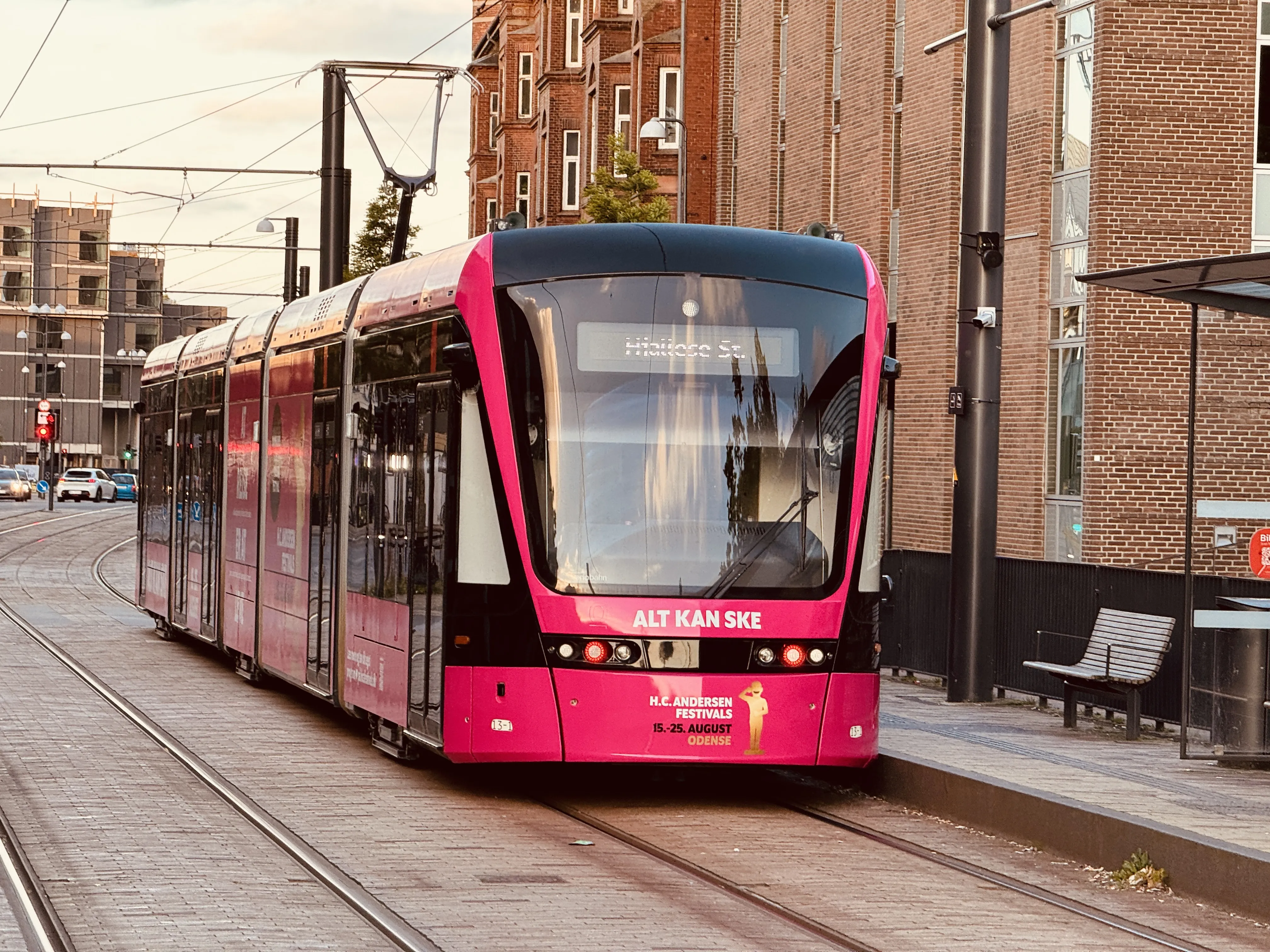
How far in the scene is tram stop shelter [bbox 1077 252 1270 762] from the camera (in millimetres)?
12266

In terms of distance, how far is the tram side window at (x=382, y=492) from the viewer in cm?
1256

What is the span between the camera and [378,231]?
8000 centimetres

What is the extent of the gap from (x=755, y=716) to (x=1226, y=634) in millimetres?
3138

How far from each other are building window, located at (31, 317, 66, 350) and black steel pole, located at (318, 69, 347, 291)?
93.5 m

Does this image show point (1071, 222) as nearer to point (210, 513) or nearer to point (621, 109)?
point (210, 513)

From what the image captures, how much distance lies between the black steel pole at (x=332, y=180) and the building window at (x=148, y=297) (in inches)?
3882

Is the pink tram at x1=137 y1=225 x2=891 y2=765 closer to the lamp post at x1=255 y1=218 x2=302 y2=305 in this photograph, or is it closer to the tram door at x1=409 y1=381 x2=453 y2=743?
the tram door at x1=409 y1=381 x2=453 y2=743

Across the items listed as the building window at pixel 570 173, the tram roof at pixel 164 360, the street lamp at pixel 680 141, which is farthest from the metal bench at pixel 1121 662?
the building window at pixel 570 173

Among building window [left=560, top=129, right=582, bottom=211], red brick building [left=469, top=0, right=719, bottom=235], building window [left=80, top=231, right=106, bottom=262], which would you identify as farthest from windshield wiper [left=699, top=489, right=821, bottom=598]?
building window [left=80, top=231, right=106, bottom=262]

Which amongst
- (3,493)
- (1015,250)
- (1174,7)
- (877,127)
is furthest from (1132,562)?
(3,493)

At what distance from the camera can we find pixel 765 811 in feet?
38.5

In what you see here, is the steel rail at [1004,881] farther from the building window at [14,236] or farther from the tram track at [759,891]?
the building window at [14,236]

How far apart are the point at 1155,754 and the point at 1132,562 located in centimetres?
1002

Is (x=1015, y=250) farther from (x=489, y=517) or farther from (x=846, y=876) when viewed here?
(x=846, y=876)
